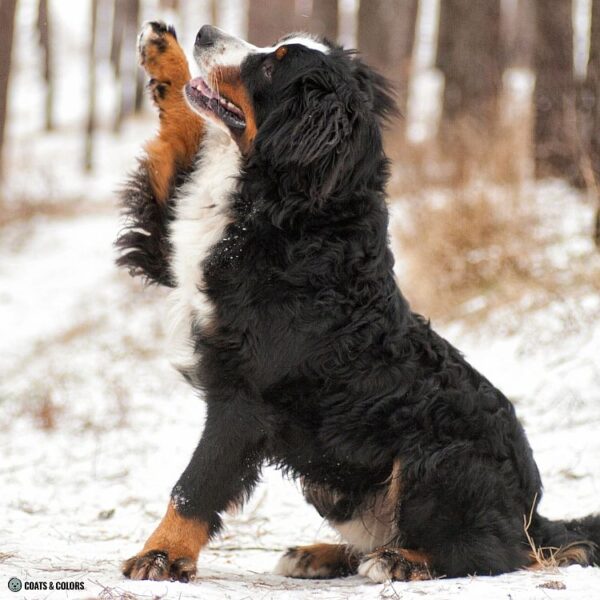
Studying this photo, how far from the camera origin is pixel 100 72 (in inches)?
Result: 1527

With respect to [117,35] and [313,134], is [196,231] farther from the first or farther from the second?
[117,35]

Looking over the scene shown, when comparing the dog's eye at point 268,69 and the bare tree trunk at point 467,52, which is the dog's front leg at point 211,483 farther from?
the bare tree trunk at point 467,52

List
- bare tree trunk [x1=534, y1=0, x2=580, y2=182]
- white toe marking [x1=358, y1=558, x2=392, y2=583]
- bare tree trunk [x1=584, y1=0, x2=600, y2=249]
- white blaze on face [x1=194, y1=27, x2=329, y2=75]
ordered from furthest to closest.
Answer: bare tree trunk [x1=534, y1=0, x2=580, y2=182] → bare tree trunk [x1=584, y1=0, x2=600, y2=249] → white blaze on face [x1=194, y1=27, x2=329, y2=75] → white toe marking [x1=358, y1=558, x2=392, y2=583]

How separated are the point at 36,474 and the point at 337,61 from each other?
11.9 feet

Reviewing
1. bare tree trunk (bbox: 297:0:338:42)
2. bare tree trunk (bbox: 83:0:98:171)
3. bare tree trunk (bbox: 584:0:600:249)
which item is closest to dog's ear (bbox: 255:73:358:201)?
bare tree trunk (bbox: 584:0:600:249)

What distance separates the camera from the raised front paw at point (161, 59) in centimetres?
444

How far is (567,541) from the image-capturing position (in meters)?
3.99

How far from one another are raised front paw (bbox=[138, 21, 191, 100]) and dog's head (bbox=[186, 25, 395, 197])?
197 mm

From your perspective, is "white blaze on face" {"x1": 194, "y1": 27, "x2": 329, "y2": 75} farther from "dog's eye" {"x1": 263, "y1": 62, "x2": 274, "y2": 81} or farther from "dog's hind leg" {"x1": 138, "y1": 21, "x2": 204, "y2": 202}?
"dog's hind leg" {"x1": 138, "y1": 21, "x2": 204, "y2": 202}

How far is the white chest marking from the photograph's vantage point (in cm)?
390

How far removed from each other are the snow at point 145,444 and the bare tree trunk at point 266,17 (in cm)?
1474

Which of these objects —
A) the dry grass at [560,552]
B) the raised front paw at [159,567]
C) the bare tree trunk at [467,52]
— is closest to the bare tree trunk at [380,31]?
the bare tree trunk at [467,52]

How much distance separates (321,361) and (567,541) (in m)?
1.42

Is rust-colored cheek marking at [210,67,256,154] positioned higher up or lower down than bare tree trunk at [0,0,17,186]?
lower down
